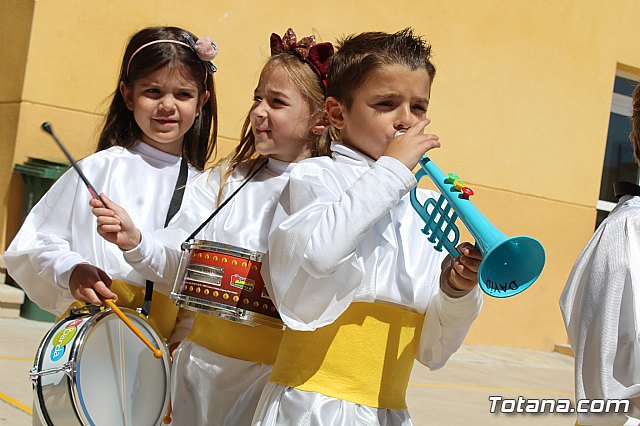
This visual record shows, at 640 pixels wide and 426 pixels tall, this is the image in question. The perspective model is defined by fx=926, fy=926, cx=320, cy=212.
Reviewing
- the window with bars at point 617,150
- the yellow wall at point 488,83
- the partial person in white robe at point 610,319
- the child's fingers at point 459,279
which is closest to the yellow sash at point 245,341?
the child's fingers at point 459,279

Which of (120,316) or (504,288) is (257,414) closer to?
(120,316)

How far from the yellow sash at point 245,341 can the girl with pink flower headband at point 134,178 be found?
23 centimetres

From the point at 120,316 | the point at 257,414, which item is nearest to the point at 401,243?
the point at 257,414

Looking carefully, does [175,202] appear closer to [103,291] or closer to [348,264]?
[103,291]

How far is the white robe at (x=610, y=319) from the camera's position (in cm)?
206

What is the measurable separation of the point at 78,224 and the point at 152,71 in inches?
22.6

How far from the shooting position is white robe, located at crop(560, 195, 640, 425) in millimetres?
2064

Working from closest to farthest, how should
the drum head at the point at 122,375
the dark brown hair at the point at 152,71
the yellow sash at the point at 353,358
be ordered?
the yellow sash at the point at 353,358
the drum head at the point at 122,375
the dark brown hair at the point at 152,71

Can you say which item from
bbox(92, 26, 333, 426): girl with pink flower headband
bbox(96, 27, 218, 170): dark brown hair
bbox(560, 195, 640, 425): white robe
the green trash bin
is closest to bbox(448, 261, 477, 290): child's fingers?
bbox(560, 195, 640, 425): white robe

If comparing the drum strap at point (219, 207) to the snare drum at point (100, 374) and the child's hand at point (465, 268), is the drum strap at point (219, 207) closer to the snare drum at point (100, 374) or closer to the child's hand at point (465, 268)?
the snare drum at point (100, 374)

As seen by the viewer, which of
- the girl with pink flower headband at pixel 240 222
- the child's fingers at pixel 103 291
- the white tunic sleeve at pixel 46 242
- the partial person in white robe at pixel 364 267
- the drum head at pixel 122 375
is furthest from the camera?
the white tunic sleeve at pixel 46 242

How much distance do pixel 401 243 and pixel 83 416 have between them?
0.95m

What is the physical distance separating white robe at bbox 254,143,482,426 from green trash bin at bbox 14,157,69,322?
456 cm

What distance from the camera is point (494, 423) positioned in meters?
5.82
